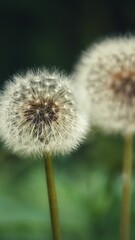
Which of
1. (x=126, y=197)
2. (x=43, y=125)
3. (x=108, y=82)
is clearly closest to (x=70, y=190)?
(x=108, y=82)

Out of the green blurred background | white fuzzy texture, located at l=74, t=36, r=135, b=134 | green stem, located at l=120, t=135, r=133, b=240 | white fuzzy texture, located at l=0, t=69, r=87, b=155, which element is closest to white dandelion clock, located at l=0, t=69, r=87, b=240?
white fuzzy texture, located at l=0, t=69, r=87, b=155

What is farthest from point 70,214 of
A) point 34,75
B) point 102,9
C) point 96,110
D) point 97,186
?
point 102,9

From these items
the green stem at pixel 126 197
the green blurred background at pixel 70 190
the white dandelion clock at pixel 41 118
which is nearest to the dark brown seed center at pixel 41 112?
the white dandelion clock at pixel 41 118

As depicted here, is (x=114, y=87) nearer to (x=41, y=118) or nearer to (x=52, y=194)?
(x=41, y=118)

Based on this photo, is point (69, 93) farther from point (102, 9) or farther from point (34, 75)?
point (102, 9)

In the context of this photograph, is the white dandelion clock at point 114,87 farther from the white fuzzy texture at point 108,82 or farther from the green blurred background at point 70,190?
the green blurred background at point 70,190

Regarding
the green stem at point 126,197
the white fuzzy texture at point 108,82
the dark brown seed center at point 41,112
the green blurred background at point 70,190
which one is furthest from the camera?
the green blurred background at point 70,190
